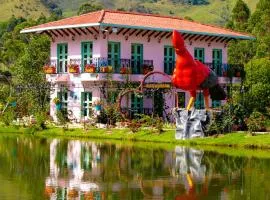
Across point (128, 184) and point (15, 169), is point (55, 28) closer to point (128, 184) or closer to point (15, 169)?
point (15, 169)

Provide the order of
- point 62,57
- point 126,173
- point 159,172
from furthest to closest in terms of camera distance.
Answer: point 62,57, point 159,172, point 126,173

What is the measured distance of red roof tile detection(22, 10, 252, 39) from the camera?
38531 millimetres

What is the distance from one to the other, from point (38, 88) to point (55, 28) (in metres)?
3.51

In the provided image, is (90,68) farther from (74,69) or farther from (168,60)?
(168,60)

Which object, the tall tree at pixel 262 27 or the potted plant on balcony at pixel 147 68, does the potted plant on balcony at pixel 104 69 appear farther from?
the tall tree at pixel 262 27

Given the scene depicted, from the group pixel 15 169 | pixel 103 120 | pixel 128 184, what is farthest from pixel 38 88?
pixel 128 184

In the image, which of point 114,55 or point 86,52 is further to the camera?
point 86,52

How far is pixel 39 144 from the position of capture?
100ft

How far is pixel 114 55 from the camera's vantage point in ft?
130

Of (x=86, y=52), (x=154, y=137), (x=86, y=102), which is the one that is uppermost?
(x=86, y=52)

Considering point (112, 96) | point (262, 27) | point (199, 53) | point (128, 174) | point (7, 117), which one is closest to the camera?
point (128, 174)

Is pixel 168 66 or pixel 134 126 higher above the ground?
pixel 168 66

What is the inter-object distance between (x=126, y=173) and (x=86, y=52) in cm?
2021

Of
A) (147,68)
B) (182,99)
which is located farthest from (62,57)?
(182,99)
